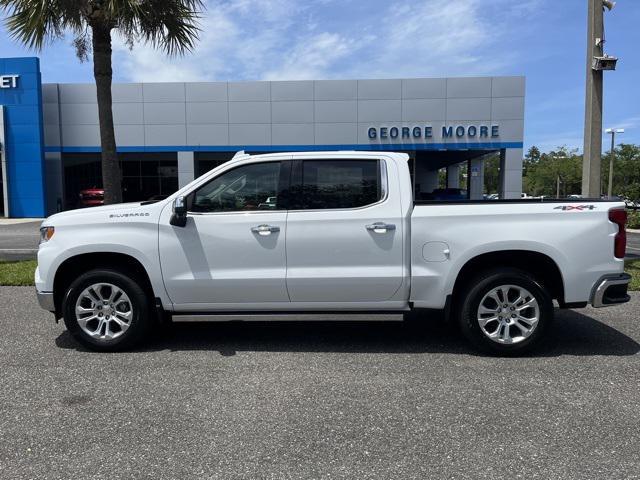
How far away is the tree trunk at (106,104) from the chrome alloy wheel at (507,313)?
25.9 ft

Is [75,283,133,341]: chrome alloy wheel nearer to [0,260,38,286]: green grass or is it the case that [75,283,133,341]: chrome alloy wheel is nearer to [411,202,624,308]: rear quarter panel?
[411,202,624,308]: rear quarter panel

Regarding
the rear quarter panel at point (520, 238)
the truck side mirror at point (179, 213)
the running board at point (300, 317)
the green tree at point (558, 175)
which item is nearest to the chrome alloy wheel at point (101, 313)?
the running board at point (300, 317)

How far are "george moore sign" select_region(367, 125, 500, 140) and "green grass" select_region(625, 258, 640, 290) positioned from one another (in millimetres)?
16515

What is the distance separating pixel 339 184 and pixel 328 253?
701mm

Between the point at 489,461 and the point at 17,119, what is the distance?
31362 mm

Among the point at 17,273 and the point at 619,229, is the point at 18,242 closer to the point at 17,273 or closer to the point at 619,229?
the point at 17,273

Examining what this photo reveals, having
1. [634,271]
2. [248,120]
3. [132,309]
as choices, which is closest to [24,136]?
[248,120]

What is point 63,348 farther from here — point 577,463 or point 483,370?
point 577,463

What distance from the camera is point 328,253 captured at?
200 inches

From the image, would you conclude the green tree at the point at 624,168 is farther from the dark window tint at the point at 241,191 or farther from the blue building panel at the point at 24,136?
the dark window tint at the point at 241,191

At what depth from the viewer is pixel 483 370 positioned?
479cm

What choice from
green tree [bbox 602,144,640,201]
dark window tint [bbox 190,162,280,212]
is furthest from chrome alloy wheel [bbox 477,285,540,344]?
green tree [bbox 602,144,640,201]

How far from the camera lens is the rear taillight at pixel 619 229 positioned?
16.2 feet

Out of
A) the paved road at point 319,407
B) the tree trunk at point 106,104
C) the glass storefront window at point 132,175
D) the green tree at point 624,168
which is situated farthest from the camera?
the green tree at point 624,168
